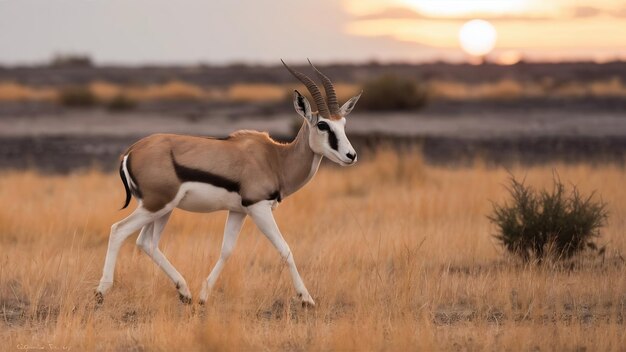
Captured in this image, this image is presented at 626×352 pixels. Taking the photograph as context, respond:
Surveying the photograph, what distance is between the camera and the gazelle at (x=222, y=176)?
8.30 meters

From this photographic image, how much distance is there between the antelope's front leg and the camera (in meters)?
8.40

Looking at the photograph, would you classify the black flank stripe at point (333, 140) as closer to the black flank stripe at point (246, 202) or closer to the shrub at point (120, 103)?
the black flank stripe at point (246, 202)

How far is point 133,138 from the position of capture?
26.3 meters

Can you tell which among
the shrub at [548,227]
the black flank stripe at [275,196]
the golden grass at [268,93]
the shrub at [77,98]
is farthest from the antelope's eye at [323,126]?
the shrub at [77,98]

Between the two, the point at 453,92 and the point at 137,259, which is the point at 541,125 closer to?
the point at 453,92

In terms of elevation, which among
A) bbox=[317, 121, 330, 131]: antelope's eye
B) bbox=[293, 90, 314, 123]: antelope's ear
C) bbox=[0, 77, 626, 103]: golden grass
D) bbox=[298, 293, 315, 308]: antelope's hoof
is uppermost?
bbox=[0, 77, 626, 103]: golden grass

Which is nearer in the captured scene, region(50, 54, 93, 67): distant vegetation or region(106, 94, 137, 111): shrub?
region(106, 94, 137, 111): shrub

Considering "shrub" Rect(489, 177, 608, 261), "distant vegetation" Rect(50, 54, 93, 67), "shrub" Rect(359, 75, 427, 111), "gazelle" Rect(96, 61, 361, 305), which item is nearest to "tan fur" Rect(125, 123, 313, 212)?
"gazelle" Rect(96, 61, 361, 305)

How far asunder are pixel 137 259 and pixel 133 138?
1681 centimetres

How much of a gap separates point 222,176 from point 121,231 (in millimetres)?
990

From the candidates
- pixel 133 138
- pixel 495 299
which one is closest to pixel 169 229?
pixel 495 299

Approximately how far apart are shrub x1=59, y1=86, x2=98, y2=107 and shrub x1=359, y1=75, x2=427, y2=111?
378 inches

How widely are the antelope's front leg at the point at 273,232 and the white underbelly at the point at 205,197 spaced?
A: 17 cm

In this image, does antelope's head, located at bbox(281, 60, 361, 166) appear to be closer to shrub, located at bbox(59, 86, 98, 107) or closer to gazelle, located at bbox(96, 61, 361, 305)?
gazelle, located at bbox(96, 61, 361, 305)
